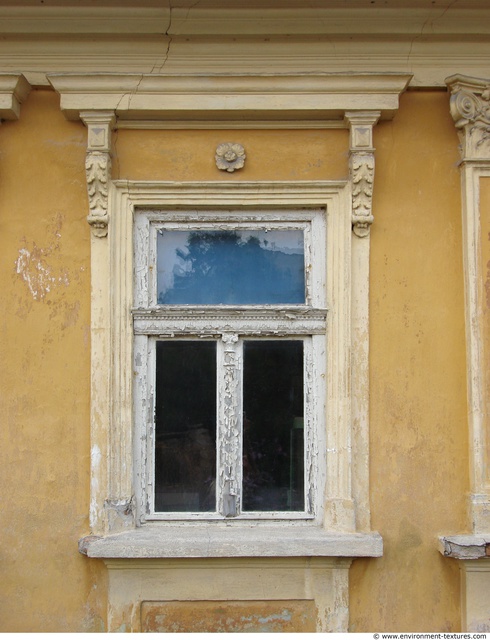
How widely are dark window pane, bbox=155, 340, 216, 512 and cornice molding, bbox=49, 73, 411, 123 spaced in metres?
1.18

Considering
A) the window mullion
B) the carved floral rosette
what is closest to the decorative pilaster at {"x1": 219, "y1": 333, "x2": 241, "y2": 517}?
the window mullion

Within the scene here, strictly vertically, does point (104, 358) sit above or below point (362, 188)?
below

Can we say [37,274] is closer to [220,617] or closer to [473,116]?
[220,617]

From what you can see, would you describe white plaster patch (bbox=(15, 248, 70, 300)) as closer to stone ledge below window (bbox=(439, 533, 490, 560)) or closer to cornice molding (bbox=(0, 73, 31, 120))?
cornice molding (bbox=(0, 73, 31, 120))

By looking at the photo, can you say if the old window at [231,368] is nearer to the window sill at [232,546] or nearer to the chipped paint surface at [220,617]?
the window sill at [232,546]

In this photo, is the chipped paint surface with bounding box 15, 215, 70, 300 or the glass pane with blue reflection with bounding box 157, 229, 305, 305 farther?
the glass pane with blue reflection with bounding box 157, 229, 305, 305

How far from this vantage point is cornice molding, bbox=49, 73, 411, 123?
3625mm

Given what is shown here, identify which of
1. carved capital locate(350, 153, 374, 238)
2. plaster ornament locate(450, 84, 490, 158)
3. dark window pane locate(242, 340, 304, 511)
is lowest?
dark window pane locate(242, 340, 304, 511)

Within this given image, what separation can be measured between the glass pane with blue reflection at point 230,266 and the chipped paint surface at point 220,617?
4.79ft

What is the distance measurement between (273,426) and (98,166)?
1.54 meters

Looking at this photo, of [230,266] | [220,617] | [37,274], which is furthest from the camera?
[230,266]

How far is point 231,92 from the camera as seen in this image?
3.65 meters

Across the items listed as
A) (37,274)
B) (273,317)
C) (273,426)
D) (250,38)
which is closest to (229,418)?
(273,426)

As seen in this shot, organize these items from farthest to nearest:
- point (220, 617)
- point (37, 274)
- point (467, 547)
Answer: point (37, 274)
point (220, 617)
point (467, 547)
